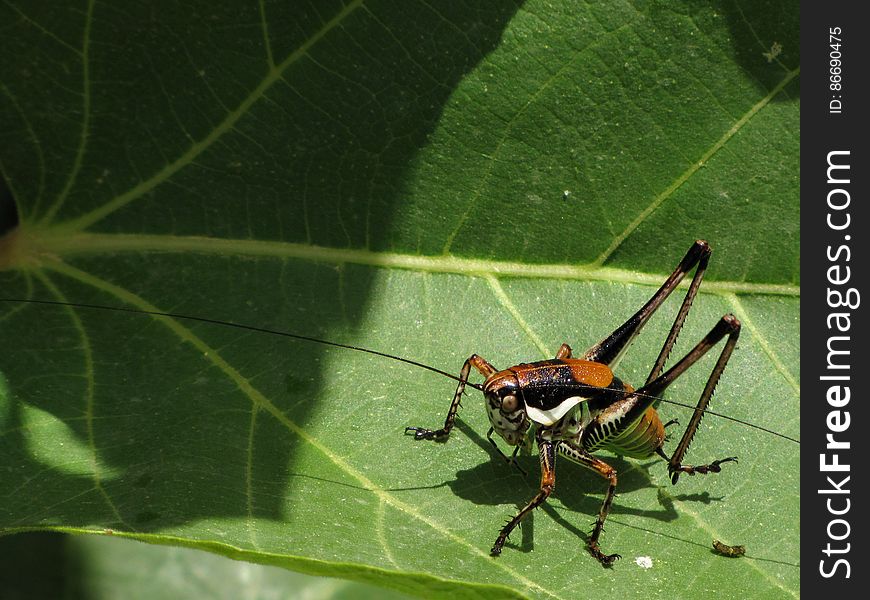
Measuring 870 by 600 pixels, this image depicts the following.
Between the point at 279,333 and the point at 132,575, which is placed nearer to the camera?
the point at 279,333

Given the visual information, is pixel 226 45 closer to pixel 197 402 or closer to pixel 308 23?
pixel 308 23

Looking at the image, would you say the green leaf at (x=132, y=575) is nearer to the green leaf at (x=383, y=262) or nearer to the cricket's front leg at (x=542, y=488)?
the cricket's front leg at (x=542, y=488)

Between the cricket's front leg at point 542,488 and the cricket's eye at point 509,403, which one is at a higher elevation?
the cricket's eye at point 509,403

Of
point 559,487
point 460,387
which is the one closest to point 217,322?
point 460,387

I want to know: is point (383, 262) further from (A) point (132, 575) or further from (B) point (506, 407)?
(A) point (132, 575)

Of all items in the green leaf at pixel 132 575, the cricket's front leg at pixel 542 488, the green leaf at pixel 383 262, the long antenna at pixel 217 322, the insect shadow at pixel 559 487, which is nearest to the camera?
the green leaf at pixel 383 262

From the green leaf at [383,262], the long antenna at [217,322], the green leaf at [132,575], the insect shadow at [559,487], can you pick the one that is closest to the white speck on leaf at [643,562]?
the green leaf at [383,262]
